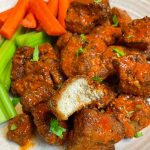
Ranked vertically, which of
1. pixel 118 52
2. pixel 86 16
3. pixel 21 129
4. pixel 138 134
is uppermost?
pixel 86 16

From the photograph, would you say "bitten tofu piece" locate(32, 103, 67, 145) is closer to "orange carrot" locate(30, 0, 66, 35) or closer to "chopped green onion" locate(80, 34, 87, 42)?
"chopped green onion" locate(80, 34, 87, 42)

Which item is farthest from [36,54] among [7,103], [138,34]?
[138,34]

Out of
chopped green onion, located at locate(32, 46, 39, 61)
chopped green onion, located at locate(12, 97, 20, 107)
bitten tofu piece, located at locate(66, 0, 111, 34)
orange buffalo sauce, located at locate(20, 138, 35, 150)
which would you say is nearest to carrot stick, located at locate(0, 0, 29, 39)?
chopped green onion, located at locate(32, 46, 39, 61)

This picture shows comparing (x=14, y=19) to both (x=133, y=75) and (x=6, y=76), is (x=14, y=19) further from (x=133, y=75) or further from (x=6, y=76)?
(x=133, y=75)

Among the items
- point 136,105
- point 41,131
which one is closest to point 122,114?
→ point 136,105

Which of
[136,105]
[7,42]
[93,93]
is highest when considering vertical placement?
[7,42]

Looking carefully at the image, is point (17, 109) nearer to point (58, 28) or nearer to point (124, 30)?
point (58, 28)

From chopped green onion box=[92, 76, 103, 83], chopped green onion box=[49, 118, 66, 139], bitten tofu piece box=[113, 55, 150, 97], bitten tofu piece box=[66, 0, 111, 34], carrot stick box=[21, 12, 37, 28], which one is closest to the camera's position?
chopped green onion box=[49, 118, 66, 139]
